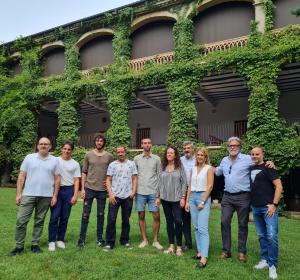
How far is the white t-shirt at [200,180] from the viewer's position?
6.18 meters

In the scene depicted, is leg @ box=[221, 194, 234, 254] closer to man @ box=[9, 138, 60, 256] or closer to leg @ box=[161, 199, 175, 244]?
leg @ box=[161, 199, 175, 244]

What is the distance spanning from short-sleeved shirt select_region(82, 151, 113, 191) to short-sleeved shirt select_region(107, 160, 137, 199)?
0.12 metres

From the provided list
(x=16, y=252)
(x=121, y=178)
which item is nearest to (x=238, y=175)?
(x=121, y=178)

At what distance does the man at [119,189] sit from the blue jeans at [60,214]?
77 cm

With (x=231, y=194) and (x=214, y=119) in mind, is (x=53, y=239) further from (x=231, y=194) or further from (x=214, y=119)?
(x=214, y=119)

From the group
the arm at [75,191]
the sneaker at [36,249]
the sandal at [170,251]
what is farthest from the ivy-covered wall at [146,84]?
the sneaker at [36,249]

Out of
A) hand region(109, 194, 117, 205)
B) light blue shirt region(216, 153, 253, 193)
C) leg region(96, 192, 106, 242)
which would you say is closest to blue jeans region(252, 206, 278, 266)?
light blue shirt region(216, 153, 253, 193)

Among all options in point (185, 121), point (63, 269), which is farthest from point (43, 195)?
point (185, 121)

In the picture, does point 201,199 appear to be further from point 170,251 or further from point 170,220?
point 170,251

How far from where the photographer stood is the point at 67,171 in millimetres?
6906

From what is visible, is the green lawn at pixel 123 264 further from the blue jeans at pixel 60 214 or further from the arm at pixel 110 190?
the arm at pixel 110 190

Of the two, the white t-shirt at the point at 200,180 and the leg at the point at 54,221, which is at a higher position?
the white t-shirt at the point at 200,180

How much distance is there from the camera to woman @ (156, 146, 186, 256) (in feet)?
21.4

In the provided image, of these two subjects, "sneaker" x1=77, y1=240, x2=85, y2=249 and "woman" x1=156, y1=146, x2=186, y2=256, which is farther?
"sneaker" x1=77, y1=240, x2=85, y2=249
